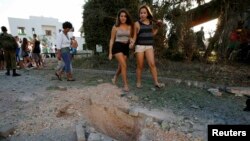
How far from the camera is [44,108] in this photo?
552 cm

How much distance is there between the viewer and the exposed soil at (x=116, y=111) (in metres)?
4.41

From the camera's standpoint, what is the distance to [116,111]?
5.16m

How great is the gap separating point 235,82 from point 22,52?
9001 millimetres

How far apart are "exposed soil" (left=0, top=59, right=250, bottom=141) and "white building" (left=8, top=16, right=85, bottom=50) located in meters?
32.2

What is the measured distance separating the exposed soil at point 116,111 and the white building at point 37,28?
32209 mm

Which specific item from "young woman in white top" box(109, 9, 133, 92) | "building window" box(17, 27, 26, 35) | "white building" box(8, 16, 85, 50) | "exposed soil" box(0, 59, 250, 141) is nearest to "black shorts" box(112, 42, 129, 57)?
"young woman in white top" box(109, 9, 133, 92)

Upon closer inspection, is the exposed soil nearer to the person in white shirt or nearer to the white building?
the person in white shirt

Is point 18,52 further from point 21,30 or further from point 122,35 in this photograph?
point 21,30

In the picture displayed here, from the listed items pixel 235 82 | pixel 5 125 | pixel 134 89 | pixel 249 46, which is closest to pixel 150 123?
pixel 134 89

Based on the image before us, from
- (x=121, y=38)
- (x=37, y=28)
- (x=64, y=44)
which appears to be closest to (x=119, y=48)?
(x=121, y=38)

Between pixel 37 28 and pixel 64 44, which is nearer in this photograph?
pixel 64 44

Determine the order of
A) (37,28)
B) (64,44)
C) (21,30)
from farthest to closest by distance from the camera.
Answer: (37,28) → (21,30) → (64,44)

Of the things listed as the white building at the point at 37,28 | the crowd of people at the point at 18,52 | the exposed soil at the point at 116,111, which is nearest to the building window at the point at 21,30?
the white building at the point at 37,28

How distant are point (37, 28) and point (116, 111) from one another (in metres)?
40.6
